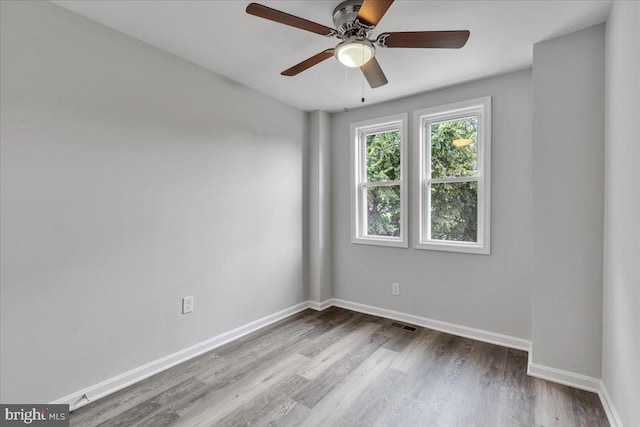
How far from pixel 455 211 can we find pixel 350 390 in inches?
78.3

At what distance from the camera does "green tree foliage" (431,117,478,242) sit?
300cm

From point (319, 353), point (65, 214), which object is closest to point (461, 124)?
point (319, 353)

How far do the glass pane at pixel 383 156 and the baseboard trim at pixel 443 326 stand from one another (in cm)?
155

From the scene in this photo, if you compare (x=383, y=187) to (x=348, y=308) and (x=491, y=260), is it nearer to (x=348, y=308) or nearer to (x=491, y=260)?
(x=491, y=260)

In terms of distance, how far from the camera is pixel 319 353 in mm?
2631

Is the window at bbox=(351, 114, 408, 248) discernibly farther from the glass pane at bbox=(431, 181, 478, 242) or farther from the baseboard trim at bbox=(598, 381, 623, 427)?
the baseboard trim at bbox=(598, 381, 623, 427)

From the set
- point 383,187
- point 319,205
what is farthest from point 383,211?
point 319,205

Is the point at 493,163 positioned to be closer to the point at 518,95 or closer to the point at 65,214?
the point at 518,95

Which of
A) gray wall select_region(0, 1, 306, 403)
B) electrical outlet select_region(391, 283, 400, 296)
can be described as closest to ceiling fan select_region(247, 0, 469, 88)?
gray wall select_region(0, 1, 306, 403)

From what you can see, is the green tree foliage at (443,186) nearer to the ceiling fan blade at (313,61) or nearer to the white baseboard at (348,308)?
the white baseboard at (348,308)

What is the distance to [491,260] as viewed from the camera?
9.33 ft

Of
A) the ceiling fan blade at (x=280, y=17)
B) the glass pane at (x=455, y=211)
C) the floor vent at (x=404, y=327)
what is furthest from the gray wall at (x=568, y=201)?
the ceiling fan blade at (x=280, y=17)

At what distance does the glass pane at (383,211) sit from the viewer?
138 inches

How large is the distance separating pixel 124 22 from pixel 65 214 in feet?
4.34
